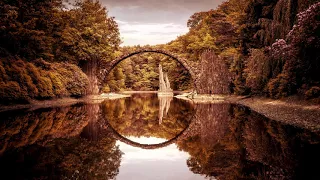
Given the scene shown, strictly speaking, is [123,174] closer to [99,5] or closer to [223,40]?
[223,40]

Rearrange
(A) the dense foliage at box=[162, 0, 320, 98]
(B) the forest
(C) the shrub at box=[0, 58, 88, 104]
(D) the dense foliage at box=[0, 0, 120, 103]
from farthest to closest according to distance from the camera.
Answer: (D) the dense foliage at box=[0, 0, 120, 103] < (C) the shrub at box=[0, 58, 88, 104] < (B) the forest < (A) the dense foliage at box=[162, 0, 320, 98]

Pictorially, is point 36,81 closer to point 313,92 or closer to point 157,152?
point 157,152

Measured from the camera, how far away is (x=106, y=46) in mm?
31891

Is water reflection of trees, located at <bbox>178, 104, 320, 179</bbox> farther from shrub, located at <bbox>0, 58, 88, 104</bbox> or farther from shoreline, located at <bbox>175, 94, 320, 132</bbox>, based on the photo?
shrub, located at <bbox>0, 58, 88, 104</bbox>

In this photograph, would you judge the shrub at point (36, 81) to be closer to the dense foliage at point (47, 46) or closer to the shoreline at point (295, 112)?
the dense foliage at point (47, 46)

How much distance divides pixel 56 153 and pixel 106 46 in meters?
26.9

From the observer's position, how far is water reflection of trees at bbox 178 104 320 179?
4574 mm

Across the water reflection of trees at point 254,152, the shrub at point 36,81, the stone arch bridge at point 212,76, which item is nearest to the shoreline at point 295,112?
the water reflection of trees at point 254,152

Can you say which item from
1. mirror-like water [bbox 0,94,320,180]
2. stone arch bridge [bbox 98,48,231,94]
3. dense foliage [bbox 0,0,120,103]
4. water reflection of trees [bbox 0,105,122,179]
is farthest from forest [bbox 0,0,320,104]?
water reflection of trees [bbox 0,105,122,179]

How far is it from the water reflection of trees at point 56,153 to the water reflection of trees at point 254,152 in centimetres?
166

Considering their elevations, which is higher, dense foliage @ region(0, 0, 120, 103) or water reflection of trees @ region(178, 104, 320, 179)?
dense foliage @ region(0, 0, 120, 103)

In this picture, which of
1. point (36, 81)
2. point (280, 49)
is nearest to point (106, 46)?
point (36, 81)

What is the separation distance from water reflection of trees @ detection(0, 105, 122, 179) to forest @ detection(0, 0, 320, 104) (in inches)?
295

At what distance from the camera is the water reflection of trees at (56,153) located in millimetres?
4492
